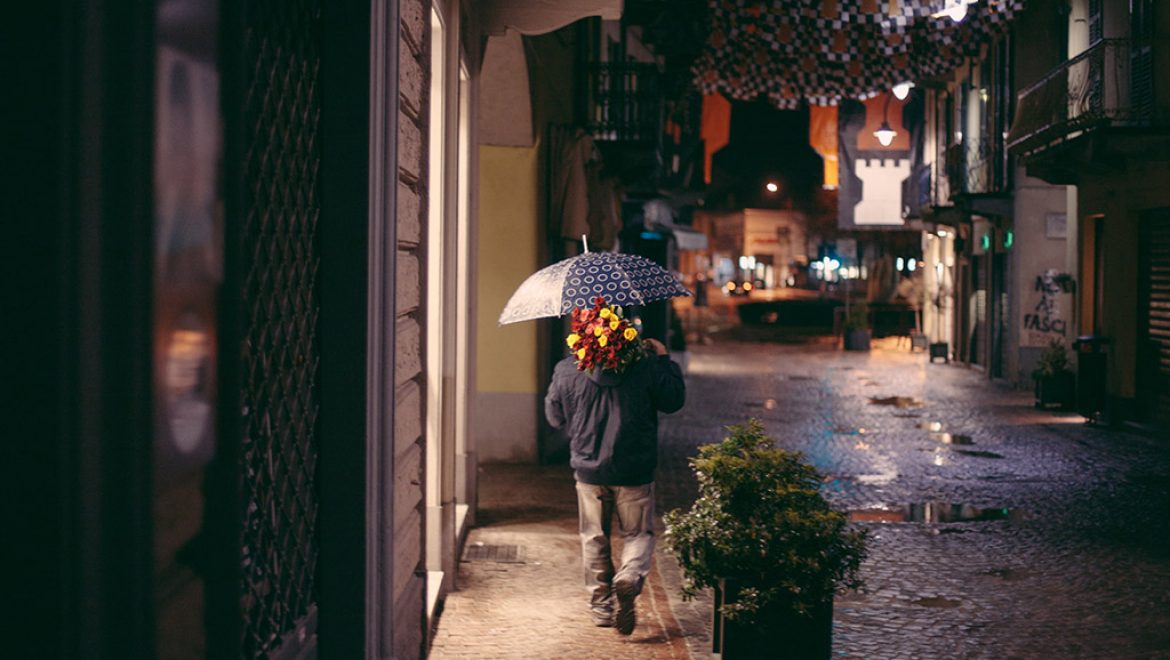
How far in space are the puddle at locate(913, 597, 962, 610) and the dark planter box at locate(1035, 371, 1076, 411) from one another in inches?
506

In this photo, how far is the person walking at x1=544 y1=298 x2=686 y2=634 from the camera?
7.04 metres

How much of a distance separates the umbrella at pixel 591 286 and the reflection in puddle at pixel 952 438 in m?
9.49

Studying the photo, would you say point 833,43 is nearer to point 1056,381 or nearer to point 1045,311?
point 1056,381

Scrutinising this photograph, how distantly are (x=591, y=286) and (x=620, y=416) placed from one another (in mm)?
755

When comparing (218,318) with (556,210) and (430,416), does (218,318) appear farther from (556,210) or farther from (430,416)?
(556,210)

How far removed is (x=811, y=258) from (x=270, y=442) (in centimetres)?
8465

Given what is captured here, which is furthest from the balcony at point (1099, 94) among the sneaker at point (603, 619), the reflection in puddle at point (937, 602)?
the sneaker at point (603, 619)

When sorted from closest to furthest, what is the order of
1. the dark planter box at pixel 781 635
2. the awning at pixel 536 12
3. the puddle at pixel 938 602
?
the dark planter box at pixel 781 635 → the puddle at pixel 938 602 → the awning at pixel 536 12

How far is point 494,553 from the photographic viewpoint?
9.31 meters

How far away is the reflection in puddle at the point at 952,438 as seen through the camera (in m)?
16.0

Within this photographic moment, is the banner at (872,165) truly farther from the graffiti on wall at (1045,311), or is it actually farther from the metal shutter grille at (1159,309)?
the metal shutter grille at (1159,309)

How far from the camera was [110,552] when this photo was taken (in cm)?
202

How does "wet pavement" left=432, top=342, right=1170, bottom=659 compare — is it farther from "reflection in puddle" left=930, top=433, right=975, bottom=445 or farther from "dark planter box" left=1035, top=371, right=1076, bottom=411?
"dark planter box" left=1035, top=371, right=1076, bottom=411

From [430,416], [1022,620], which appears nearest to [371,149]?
[430,416]
